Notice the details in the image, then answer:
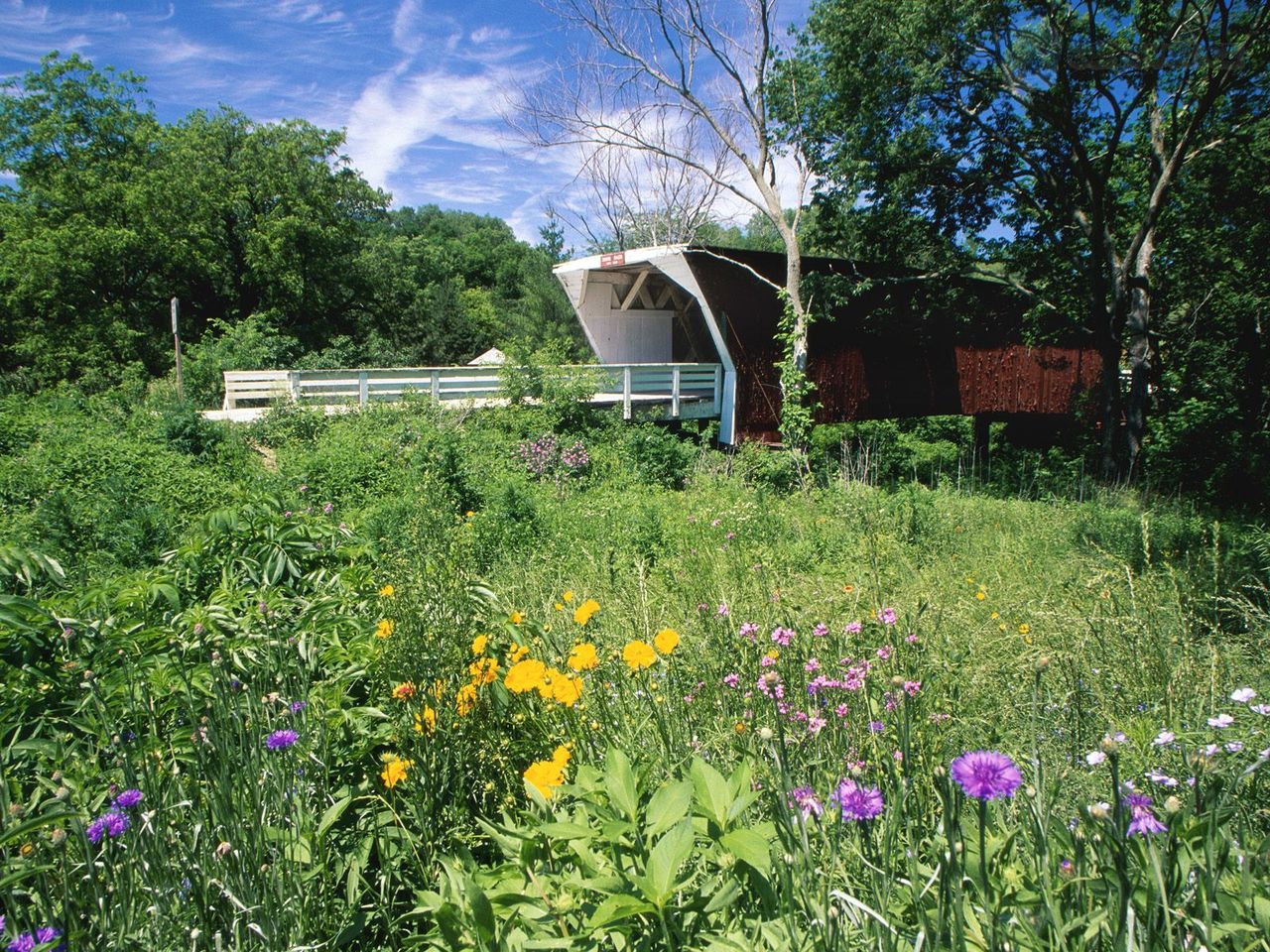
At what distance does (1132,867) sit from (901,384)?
1653cm

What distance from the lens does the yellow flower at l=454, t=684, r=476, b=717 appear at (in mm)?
2146

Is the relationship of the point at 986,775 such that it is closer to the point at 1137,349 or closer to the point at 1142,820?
the point at 1142,820

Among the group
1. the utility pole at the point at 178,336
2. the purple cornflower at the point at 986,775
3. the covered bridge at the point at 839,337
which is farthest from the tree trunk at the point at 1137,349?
the utility pole at the point at 178,336

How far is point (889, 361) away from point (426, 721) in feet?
51.9

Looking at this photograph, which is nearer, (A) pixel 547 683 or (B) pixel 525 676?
(B) pixel 525 676

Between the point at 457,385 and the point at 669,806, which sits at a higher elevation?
the point at 457,385

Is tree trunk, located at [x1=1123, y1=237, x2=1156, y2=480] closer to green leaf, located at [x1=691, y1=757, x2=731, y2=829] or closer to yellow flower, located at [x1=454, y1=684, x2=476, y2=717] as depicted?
yellow flower, located at [x1=454, y1=684, x2=476, y2=717]

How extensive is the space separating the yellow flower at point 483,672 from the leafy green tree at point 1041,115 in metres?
11.4

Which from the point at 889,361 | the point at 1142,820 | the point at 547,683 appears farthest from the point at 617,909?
the point at 889,361

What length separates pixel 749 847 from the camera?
110 centimetres

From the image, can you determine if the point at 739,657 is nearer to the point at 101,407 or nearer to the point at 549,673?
the point at 549,673

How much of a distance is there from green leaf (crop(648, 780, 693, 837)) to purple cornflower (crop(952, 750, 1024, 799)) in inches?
20.4

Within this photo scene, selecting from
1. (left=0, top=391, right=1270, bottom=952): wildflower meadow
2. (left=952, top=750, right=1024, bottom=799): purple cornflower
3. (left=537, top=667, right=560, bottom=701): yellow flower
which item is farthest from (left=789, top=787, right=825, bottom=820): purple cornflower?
(left=537, top=667, right=560, bottom=701): yellow flower

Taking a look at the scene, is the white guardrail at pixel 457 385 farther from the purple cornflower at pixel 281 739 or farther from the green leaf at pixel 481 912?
the green leaf at pixel 481 912
